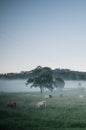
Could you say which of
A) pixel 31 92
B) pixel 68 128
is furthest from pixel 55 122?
pixel 31 92

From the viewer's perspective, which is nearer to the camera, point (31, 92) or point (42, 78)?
point (42, 78)

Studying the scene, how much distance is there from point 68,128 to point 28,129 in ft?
9.10

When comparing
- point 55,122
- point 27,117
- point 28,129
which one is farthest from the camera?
point 27,117

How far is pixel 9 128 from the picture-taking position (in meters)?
13.7

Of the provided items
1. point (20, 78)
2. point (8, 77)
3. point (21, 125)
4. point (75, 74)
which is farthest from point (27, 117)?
point (75, 74)

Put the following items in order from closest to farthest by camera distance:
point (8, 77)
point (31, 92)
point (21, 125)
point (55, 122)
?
point (21, 125)
point (55, 122)
point (8, 77)
point (31, 92)

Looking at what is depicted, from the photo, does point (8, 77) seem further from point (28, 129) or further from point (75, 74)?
point (28, 129)

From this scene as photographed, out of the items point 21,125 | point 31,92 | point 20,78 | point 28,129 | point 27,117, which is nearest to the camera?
point 28,129

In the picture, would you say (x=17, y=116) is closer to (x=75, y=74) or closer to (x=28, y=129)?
(x=28, y=129)

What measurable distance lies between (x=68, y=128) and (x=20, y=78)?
2835 cm

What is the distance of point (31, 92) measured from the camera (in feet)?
182

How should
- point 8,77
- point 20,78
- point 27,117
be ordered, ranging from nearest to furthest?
point 27,117 < point 8,77 < point 20,78

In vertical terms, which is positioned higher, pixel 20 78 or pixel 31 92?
pixel 20 78

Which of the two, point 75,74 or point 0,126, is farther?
point 75,74
